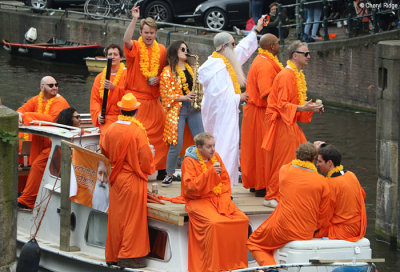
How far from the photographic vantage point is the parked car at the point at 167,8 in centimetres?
2623

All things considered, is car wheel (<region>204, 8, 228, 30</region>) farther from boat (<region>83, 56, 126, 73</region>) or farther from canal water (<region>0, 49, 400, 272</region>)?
canal water (<region>0, 49, 400, 272</region>)

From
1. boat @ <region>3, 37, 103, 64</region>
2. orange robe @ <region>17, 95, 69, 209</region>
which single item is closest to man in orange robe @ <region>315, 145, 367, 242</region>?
orange robe @ <region>17, 95, 69, 209</region>

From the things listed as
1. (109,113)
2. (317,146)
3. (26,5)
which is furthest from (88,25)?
(317,146)

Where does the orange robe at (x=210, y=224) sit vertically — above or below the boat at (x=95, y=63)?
below

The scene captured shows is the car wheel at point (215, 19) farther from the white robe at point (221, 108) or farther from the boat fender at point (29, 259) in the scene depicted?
the boat fender at point (29, 259)

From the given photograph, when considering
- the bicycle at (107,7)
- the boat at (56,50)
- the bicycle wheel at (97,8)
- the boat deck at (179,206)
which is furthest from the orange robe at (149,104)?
the bicycle wheel at (97,8)

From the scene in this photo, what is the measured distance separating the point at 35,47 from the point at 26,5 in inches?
139

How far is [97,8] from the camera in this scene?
29.2m

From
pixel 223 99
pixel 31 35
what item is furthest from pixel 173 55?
pixel 31 35

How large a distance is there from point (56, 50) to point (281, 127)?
18.7 meters

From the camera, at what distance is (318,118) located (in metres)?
20.7

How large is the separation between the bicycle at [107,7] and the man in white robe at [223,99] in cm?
Answer: 1789

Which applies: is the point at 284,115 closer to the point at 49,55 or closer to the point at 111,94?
the point at 111,94

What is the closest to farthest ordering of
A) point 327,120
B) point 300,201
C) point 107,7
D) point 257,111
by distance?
1. point 300,201
2. point 257,111
3. point 327,120
4. point 107,7
